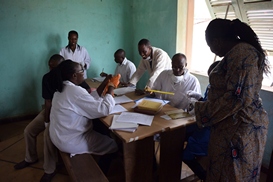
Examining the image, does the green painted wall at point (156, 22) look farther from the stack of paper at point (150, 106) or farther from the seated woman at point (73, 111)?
the seated woman at point (73, 111)

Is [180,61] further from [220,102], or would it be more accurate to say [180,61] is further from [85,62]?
[85,62]

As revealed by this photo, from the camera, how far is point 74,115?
1.93 m

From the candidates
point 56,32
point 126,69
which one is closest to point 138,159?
point 126,69

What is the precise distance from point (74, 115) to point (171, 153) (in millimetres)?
1004

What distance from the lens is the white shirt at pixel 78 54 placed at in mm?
3998

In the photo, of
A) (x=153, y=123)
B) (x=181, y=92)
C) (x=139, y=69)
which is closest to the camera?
(x=153, y=123)

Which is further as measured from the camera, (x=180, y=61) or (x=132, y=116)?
(x=180, y=61)

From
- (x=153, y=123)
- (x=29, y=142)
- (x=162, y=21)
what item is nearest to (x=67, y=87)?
(x=153, y=123)

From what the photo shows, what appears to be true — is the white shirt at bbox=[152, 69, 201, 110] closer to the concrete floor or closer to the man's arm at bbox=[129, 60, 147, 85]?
the man's arm at bbox=[129, 60, 147, 85]

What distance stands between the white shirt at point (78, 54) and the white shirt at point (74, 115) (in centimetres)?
222

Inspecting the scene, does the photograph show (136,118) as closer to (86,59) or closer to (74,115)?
(74,115)

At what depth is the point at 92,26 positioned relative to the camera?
4371 mm

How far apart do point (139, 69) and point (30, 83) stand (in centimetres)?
224

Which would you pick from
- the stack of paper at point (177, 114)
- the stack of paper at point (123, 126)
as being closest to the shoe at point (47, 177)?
the stack of paper at point (123, 126)
